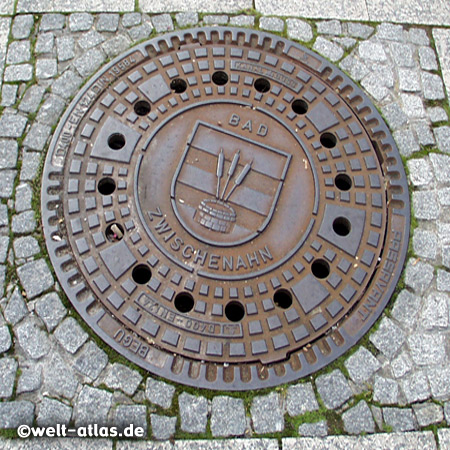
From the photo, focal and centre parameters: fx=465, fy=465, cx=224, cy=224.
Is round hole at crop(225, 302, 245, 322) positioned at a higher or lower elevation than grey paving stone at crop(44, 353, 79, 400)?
higher

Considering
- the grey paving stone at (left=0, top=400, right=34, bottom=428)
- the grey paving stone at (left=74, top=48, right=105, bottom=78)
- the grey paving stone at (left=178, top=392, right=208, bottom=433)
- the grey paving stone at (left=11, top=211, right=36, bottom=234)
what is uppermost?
the grey paving stone at (left=74, top=48, right=105, bottom=78)

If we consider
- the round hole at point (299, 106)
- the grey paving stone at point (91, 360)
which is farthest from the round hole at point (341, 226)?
the grey paving stone at point (91, 360)

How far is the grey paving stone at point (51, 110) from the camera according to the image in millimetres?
3293

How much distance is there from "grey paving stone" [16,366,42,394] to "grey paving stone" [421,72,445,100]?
Result: 3.36m

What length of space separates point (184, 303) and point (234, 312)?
1.05 ft

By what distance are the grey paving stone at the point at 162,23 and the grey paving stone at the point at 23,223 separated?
174 centimetres

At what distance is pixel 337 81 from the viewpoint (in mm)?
3533

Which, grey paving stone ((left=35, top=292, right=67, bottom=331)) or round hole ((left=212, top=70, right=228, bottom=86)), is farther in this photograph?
round hole ((left=212, top=70, right=228, bottom=86))

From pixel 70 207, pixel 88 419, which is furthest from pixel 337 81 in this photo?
pixel 88 419

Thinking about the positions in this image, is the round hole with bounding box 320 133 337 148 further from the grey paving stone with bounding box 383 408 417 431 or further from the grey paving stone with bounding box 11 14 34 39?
the grey paving stone with bounding box 11 14 34 39

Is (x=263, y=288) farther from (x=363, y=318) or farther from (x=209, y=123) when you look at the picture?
(x=209, y=123)

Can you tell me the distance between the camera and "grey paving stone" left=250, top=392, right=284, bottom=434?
264 centimetres

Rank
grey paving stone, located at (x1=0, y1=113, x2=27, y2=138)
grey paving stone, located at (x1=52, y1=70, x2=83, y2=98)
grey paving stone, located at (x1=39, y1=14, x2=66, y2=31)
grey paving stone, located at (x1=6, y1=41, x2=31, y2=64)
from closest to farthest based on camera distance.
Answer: grey paving stone, located at (x1=0, y1=113, x2=27, y2=138)
grey paving stone, located at (x1=52, y1=70, x2=83, y2=98)
grey paving stone, located at (x1=6, y1=41, x2=31, y2=64)
grey paving stone, located at (x1=39, y1=14, x2=66, y2=31)

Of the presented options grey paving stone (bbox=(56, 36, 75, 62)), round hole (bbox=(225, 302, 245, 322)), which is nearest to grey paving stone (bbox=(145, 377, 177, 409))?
round hole (bbox=(225, 302, 245, 322))
